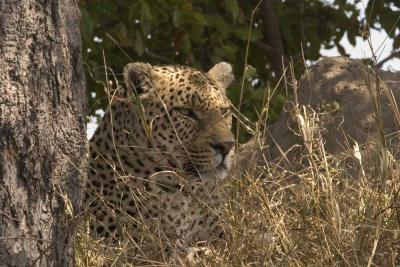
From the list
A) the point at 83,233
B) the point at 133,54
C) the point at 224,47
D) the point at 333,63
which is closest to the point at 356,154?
the point at 83,233

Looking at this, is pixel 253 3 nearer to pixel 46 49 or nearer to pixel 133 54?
pixel 133 54

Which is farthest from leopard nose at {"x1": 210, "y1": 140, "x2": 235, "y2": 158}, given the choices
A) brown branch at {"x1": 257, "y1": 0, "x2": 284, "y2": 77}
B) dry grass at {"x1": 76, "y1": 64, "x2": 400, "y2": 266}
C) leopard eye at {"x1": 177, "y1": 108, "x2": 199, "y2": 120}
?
brown branch at {"x1": 257, "y1": 0, "x2": 284, "y2": 77}

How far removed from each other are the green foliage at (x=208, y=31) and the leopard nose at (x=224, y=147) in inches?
74.5

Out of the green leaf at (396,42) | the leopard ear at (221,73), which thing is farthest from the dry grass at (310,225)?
the green leaf at (396,42)

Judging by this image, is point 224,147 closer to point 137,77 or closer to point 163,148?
point 163,148

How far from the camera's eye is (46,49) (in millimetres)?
A: 4793

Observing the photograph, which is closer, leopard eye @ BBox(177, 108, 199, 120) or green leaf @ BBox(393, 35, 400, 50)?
leopard eye @ BBox(177, 108, 199, 120)

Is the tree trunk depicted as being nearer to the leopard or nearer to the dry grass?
the dry grass

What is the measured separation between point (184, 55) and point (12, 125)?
6.12 meters

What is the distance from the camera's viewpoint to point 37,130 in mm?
4762

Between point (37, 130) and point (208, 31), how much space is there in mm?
6392

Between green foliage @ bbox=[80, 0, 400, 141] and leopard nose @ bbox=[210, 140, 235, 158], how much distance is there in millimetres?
1892

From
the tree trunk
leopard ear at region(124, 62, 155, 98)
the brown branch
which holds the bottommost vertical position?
the brown branch

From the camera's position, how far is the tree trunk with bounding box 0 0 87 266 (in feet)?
15.4
